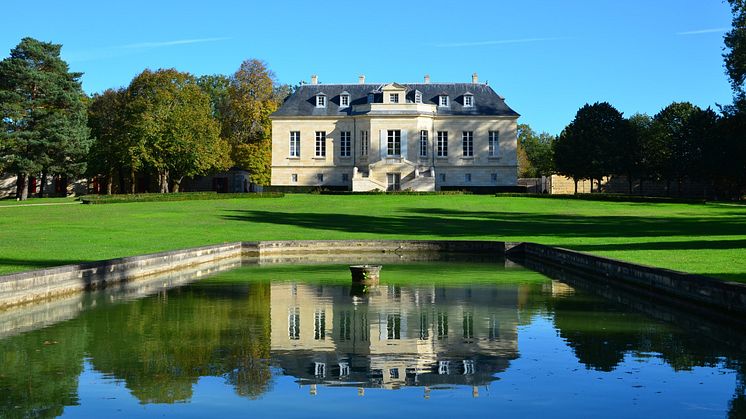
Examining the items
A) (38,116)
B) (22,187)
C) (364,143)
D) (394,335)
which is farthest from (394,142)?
(394,335)

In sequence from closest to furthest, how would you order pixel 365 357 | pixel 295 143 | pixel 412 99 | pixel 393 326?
pixel 365 357 < pixel 393 326 < pixel 412 99 < pixel 295 143

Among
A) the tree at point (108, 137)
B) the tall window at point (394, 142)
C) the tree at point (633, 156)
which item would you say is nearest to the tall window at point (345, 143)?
the tall window at point (394, 142)

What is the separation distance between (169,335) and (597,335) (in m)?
6.83

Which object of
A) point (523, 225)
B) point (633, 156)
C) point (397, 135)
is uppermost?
point (397, 135)

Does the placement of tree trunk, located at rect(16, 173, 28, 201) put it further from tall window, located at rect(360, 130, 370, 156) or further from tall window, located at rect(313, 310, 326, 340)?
tall window, located at rect(313, 310, 326, 340)

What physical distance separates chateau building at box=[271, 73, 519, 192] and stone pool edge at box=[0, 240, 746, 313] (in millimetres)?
46151

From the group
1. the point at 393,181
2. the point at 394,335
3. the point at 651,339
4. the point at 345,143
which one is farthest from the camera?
the point at 345,143

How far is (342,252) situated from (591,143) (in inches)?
2261

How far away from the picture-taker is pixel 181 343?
42.5ft

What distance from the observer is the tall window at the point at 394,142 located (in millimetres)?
80250

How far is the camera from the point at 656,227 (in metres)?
42.3

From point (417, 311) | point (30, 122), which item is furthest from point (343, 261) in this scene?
point (30, 122)

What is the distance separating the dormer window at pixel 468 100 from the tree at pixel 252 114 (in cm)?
2099

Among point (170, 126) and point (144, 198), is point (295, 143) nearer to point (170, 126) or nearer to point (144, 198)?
point (170, 126)
